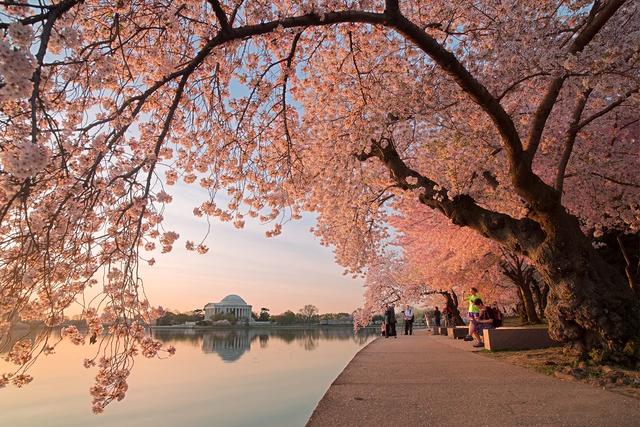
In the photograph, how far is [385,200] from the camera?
1278cm

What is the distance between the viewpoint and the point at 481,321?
12.3 meters

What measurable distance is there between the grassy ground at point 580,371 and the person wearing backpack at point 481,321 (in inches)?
132

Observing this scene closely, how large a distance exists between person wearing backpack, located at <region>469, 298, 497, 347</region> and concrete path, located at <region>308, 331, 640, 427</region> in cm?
528

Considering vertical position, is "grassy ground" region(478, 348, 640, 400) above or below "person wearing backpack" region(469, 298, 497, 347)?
below

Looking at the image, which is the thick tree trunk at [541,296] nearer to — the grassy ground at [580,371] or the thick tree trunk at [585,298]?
the grassy ground at [580,371]

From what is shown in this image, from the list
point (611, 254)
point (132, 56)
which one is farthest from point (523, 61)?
point (611, 254)

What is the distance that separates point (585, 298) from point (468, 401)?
3435 millimetres

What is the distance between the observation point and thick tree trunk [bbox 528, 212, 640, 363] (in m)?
6.70

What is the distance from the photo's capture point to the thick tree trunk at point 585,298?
6695 mm

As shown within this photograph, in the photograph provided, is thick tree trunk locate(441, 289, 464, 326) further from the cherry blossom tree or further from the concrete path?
the concrete path

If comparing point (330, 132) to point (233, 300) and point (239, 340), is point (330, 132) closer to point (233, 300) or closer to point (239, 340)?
point (239, 340)

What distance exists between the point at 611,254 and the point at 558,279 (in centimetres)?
1146

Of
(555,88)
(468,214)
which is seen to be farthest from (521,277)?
(555,88)

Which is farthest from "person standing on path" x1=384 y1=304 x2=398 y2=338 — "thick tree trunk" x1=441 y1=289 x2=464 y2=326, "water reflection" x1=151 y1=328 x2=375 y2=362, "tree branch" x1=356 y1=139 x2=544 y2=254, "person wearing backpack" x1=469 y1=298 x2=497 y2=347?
"tree branch" x1=356 y1=139 x2=544 y2=254
